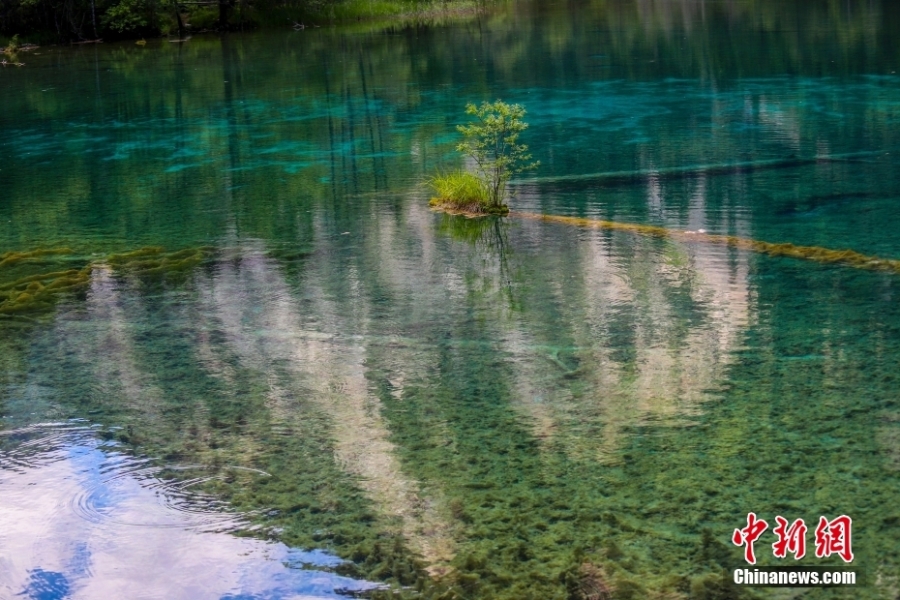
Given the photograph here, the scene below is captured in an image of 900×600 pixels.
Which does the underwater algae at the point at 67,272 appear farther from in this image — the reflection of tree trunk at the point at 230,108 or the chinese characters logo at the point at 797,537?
the chinese characters logo at the point at 797,537

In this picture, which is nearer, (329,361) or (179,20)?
(329,361)

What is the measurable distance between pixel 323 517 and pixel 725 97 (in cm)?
1143

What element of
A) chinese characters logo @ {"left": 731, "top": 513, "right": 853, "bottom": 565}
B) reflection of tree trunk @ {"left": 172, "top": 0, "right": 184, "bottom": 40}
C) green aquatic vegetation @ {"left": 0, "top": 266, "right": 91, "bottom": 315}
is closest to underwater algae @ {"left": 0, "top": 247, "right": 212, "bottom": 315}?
green aquatic vegetation @ {"left": 0, "top": 266, "right": 91, "bottom": 315}

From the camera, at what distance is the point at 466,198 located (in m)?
9.12

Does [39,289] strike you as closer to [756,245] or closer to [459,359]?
[459,359]

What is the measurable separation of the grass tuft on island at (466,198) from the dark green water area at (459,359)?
0.25 meters

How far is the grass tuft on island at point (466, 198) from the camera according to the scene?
355 inches

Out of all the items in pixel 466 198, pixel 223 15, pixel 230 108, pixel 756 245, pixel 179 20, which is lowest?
pixel 756 245

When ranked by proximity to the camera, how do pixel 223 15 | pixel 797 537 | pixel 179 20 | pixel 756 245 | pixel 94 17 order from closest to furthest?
pixel 797 537 < pixel 756 245 < pixel 94 17 < pixel 179 20 < pixel 223 15

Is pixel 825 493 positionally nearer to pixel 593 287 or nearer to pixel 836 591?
pixel 836 591

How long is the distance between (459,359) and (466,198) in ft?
11.4

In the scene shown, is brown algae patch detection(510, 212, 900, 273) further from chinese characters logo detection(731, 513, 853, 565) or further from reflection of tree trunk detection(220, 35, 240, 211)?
reflection of tree trunk detection(220, 35, 240, 211)

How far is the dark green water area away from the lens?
13.4 feet

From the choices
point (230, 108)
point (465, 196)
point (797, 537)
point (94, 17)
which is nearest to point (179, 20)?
point (94, 17)
